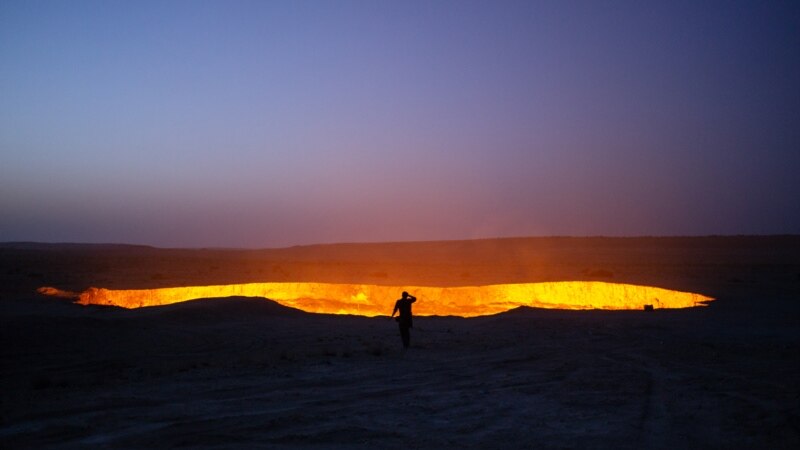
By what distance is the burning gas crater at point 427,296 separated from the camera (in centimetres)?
3008

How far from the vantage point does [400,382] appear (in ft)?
36.2

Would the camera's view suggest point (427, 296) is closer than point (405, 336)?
No

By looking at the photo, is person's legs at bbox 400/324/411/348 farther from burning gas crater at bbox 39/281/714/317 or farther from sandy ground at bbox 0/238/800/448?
burning gas crater at bbox 39/281/714/317

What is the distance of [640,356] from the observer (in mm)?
13383

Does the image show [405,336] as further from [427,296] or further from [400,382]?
[427,296]

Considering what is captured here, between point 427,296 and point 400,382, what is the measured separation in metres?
22.2

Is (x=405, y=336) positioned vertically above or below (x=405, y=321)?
below

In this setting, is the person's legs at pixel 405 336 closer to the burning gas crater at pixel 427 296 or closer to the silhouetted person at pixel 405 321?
the silhouetted person at pixel 405 321

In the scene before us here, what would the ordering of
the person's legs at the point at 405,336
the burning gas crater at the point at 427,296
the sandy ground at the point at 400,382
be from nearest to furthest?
the sandy ground at the point at 400,382 < the person's legs at the point at 405,336 < the burning gas crater at the point at 427,296

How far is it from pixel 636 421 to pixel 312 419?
401cm

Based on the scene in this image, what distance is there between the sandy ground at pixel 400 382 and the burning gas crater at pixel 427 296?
8.61 m

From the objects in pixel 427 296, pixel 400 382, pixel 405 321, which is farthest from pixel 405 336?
pixel 427 296

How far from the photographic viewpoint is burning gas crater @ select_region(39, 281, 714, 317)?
30.1m

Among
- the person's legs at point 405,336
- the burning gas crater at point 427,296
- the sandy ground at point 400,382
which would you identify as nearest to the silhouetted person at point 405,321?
the person's legs at point 405,336
